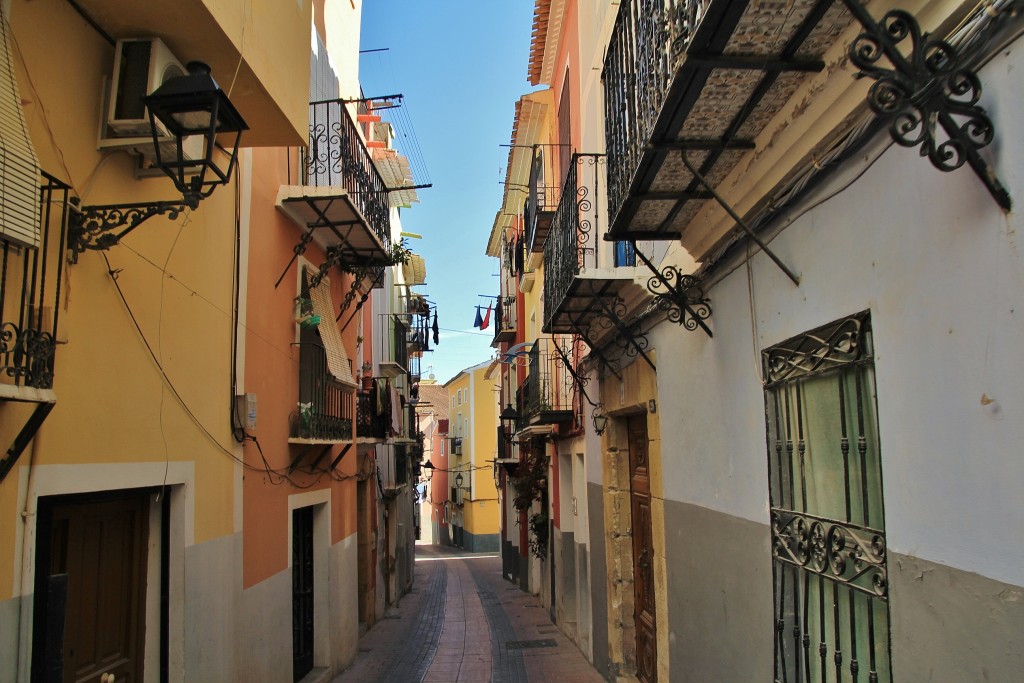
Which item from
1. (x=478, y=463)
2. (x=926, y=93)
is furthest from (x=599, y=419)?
(x=478, y=463)

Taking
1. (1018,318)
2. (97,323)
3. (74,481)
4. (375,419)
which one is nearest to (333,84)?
(375,419)

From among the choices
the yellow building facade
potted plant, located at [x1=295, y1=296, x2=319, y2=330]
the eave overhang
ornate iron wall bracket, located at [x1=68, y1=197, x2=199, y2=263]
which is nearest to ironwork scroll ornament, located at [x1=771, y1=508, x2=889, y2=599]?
ornate iron wall bracket, located at [x1=68, y1=197, x2=199, y2=263]

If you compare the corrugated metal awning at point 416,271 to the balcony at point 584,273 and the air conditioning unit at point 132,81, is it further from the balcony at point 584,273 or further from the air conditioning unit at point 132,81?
the air conditioning unit at point 132,81

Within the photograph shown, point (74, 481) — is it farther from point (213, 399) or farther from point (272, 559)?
point (272, 559)

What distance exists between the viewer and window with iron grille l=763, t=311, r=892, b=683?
3.46 m

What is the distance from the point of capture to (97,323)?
488 cm

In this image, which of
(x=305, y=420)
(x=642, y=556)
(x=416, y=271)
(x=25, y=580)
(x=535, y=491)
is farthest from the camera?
(x=416, y=271)

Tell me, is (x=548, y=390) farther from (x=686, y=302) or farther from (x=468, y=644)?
(x=686, y=302)

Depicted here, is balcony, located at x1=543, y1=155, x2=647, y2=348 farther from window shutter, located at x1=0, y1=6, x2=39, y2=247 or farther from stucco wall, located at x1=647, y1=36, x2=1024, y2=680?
window shutter, located at x1=0, y1=6, x2=39, y2=247

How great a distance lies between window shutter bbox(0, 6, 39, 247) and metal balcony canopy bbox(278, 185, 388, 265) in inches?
197

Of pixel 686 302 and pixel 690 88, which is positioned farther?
pixel 686 302

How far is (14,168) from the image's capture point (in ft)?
12.4

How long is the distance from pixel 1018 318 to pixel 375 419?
41.4ft

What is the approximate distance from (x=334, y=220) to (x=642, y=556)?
554cm
